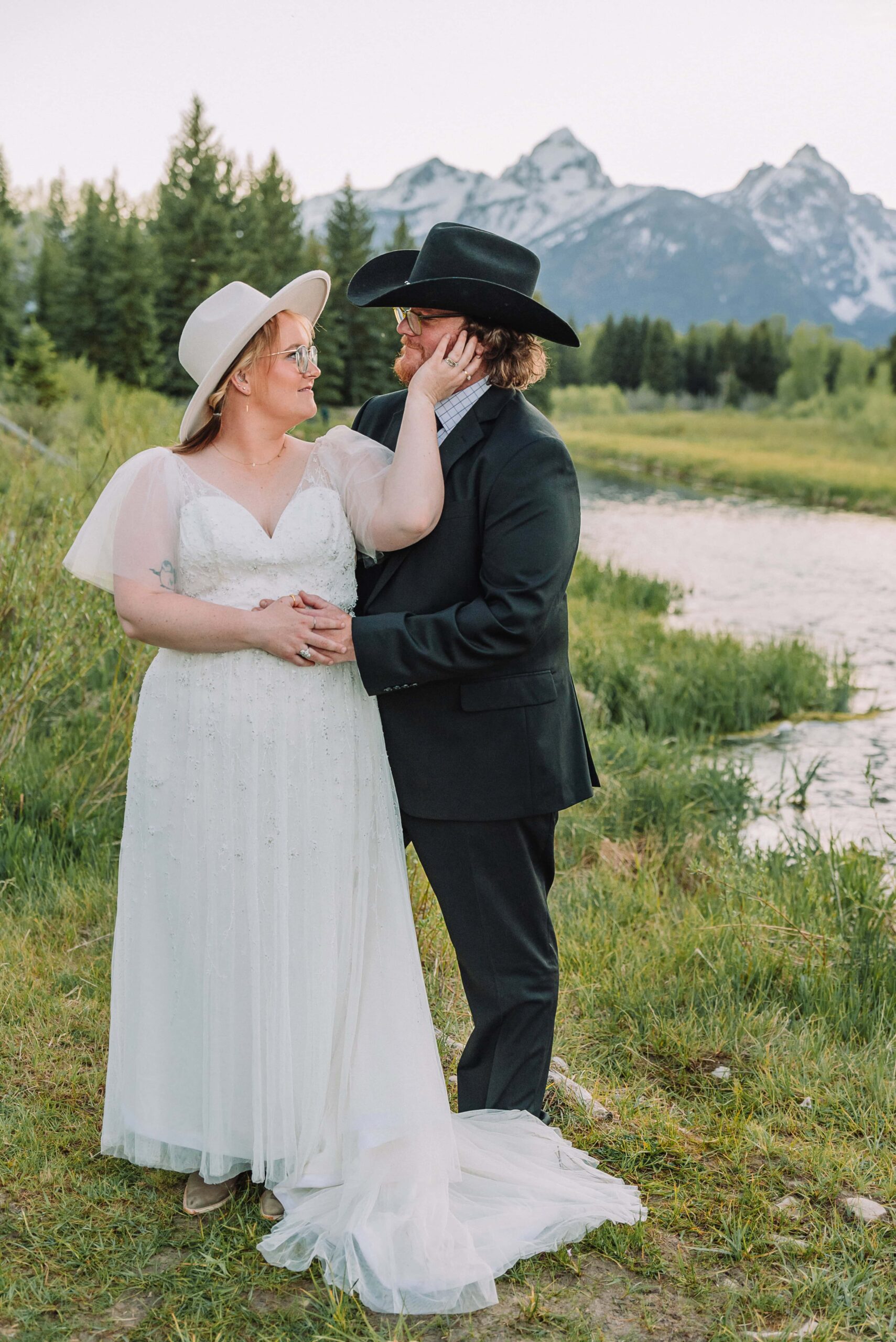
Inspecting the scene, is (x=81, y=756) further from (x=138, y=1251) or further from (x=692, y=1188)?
(x=692, y=1188)

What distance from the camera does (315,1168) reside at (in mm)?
2824

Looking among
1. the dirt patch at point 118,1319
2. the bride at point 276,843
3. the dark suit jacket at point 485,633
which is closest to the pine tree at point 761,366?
the dark suit jacket at point 485,633

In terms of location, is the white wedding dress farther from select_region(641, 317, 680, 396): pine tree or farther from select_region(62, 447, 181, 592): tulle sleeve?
select_region(641, 317, 680, 396): pine tree

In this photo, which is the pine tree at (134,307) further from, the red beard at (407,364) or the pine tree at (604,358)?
the pine tree at (604,358)

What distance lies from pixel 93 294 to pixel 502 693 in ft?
143

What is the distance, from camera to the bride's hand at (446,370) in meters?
2.72

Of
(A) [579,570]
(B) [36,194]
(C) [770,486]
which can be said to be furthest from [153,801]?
(B) [36,194]

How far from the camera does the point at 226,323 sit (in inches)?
109

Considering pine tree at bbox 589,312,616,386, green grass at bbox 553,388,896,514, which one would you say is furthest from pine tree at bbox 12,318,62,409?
pine tree at bbox 589,312,616,386

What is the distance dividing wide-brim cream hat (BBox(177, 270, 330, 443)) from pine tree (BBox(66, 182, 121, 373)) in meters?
41.4

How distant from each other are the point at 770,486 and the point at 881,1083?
32.3m

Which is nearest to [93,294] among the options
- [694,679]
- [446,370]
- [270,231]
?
[270,231]

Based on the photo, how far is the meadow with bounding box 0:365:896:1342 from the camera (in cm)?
256

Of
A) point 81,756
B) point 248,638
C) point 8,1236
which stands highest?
point 248,638
